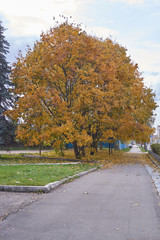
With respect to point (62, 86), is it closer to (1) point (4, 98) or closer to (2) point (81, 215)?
(1) point (4, 98)

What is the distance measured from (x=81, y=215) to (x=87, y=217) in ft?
0.59

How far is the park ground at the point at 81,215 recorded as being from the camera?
432cm

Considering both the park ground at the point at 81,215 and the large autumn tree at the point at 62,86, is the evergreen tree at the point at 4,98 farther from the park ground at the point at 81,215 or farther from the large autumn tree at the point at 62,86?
the park ground at the point at 81,215

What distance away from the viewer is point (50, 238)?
13.5 ft

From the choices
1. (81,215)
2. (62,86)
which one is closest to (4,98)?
(62,86)

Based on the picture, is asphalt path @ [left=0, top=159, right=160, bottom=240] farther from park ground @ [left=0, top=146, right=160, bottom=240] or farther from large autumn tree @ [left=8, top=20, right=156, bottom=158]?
large autumn tree @ [left=8, top=20, right=156, bottom=158]

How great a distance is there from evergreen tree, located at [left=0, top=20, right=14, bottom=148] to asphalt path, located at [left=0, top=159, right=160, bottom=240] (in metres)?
13.3

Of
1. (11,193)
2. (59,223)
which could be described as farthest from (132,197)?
(11,193)

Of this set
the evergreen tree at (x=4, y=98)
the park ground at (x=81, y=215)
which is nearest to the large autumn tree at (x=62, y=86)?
the evergreen tree at (x=4, y=98)

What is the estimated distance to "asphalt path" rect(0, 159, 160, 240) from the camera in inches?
168

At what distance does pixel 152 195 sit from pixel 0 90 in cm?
1601

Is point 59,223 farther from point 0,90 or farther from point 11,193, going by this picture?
point 0,90

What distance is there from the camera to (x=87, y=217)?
17.0ft

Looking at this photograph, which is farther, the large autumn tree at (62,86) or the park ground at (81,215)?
the large autumn tree at (62,86)
